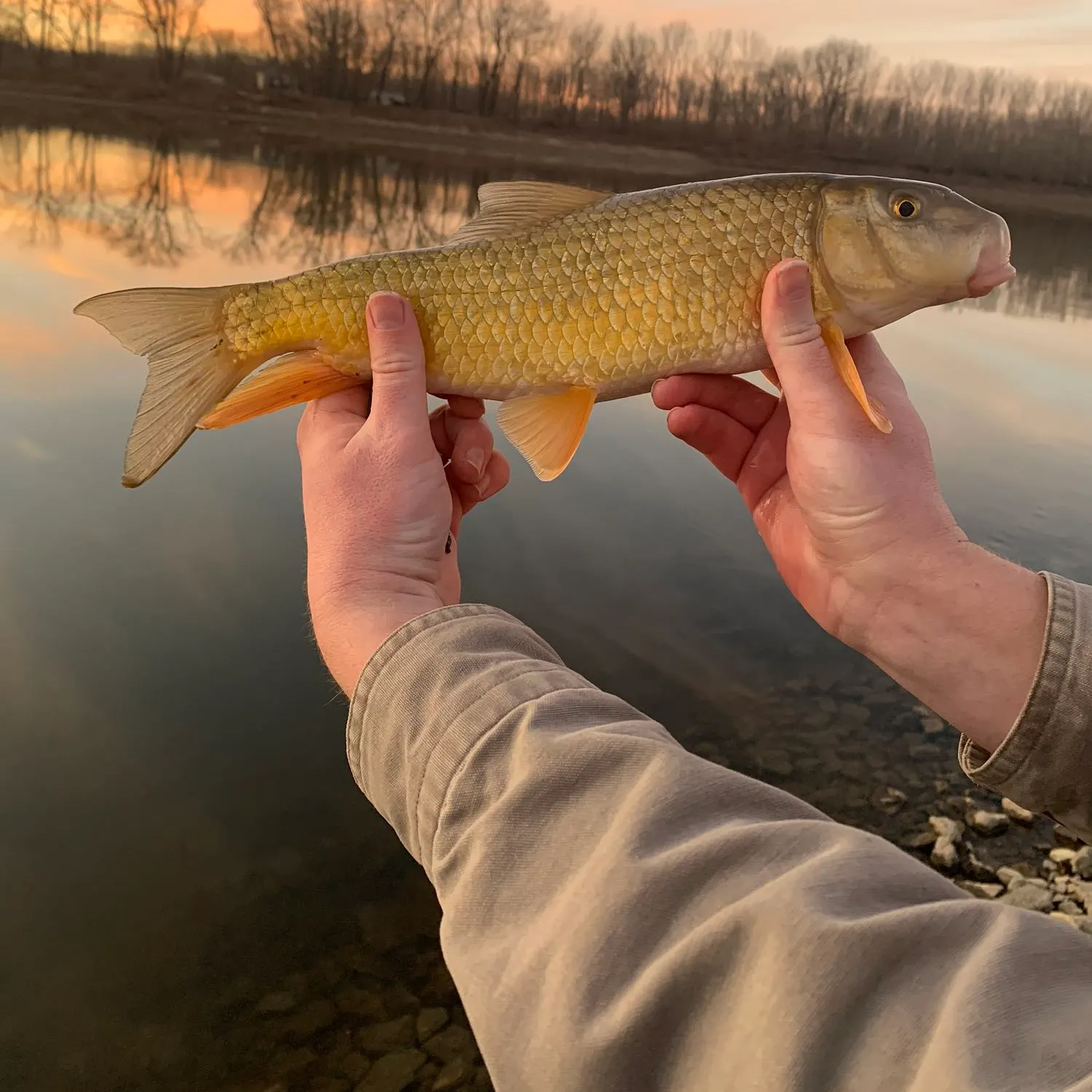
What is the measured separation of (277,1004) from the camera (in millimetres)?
3084

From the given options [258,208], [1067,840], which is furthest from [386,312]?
[258,208]

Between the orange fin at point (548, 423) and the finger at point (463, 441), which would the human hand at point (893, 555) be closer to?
the orange fin at point (548, 423)

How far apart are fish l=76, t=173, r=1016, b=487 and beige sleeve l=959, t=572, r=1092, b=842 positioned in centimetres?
70

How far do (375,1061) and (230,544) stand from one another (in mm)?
3561

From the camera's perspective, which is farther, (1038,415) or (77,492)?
(1038,415)

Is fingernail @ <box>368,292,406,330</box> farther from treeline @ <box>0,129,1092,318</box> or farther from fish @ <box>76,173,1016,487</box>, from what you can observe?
treeline @ <box>0,129,1092,318</box>

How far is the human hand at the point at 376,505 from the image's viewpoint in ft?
6.02

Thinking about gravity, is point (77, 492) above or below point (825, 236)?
below

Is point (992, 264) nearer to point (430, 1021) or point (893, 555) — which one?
point (893, 555)

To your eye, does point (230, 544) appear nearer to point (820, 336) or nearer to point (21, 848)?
point (21, 848)

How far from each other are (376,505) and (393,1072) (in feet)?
6.46

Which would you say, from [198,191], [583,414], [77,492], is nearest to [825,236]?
[583,414]

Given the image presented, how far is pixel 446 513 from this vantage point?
7.15ft

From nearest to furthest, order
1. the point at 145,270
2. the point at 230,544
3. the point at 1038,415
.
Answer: the point at 230,544 → the point at 1038,415 → the point at 145,270
